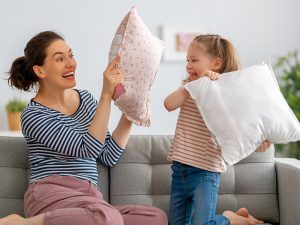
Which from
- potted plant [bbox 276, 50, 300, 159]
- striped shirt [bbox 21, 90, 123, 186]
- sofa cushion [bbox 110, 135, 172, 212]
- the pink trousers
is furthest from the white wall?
the pink trousers

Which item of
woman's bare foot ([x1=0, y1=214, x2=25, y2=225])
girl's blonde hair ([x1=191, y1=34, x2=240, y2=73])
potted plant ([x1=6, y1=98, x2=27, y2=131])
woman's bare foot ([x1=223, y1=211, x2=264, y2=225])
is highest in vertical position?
girl's blonde hair ([x1=191, y1=34, x2=240, y2=73])

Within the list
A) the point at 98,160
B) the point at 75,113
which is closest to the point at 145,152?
the point at 98,160

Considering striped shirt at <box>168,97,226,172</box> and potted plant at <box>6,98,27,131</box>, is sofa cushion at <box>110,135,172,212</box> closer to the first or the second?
striped shirt at <box>168,97,226,172</box>

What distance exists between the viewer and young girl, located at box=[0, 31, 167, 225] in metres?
2.10

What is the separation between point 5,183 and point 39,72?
50 centimetres

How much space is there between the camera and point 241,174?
8.25 feet

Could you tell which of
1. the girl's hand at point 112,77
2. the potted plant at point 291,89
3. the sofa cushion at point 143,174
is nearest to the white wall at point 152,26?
the potted plant at point 291,89

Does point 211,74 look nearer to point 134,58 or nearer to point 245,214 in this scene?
point 134,58

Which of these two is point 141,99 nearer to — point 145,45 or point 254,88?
point 145,45

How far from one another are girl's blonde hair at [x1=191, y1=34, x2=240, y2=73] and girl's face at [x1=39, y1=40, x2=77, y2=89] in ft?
1.74

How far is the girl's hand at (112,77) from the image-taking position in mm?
2109

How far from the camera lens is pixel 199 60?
87.3 inches

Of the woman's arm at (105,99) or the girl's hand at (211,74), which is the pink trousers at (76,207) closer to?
the woman's arm at (105,99)

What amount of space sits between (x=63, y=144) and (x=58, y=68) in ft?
1.08
